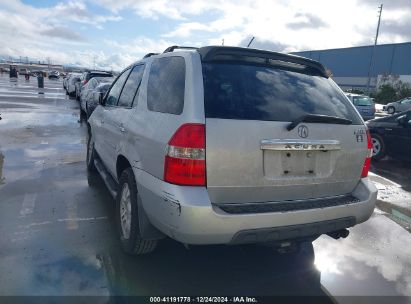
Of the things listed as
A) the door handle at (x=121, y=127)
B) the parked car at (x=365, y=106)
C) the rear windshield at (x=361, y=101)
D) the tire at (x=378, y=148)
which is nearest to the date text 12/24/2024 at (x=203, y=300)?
the door handle at (x=121, y=127)

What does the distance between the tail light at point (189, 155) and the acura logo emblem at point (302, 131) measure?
78cm

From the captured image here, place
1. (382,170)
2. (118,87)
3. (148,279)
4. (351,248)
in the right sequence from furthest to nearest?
(382,170) < (118,87) < (351,248) < (148,279)

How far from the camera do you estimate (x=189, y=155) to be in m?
2.65

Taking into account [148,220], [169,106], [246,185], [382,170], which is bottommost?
[382,170]

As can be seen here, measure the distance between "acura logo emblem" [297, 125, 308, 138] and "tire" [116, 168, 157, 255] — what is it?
4.83ft

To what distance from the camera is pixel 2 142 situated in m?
8.77

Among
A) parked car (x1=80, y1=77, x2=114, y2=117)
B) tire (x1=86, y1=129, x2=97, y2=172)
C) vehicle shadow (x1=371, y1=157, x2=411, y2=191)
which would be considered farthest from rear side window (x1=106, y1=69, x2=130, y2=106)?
vehicle shadow (x1=371, y1=157, x2=411, y2=191)

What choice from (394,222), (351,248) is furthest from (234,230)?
(394,222)

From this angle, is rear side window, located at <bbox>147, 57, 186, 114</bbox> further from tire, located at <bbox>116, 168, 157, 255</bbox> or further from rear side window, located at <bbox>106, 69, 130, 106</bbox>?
rear side window, located at <bbox>106, 69, 130, 106</bbox>

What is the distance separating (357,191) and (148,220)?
187cm

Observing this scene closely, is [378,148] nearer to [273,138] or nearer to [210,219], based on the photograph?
[273,138]

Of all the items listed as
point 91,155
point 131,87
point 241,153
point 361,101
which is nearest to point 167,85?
point 241,153

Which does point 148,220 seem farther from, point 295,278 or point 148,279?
point 295,278

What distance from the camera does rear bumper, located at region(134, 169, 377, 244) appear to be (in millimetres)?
2590
